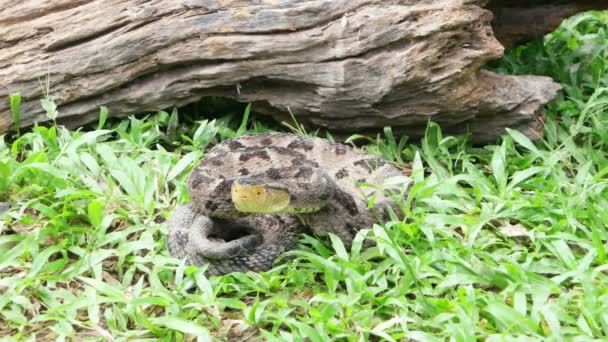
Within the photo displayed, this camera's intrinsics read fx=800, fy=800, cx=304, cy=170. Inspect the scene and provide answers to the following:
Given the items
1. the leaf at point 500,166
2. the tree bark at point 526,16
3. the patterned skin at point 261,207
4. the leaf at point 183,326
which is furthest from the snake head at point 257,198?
the tree bark at point 526,16

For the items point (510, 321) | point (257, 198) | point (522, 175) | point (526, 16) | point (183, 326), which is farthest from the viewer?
point (526, 16)

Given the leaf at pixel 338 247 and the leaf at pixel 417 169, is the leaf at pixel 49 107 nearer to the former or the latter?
the leaf at pixel 338 247

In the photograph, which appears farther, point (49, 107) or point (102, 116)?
point (102, 116)

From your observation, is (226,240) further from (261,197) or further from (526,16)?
(526,16)

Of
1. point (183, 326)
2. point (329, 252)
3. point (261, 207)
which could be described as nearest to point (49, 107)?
point (261, 207)

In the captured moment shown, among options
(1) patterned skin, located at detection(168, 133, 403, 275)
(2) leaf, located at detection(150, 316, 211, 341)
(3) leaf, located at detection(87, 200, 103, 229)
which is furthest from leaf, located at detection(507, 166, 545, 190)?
(3) leaf, located at detection(87, 200, 103, 229)

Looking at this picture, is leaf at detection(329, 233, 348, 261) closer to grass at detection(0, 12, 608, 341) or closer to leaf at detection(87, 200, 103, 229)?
grass at detection(0, 12, 608, 341)

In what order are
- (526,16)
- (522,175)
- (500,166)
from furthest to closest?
1. (526,16)
2. (500,166)
3. (522,175)

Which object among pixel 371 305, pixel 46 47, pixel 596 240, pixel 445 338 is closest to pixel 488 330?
pixel 445 338
